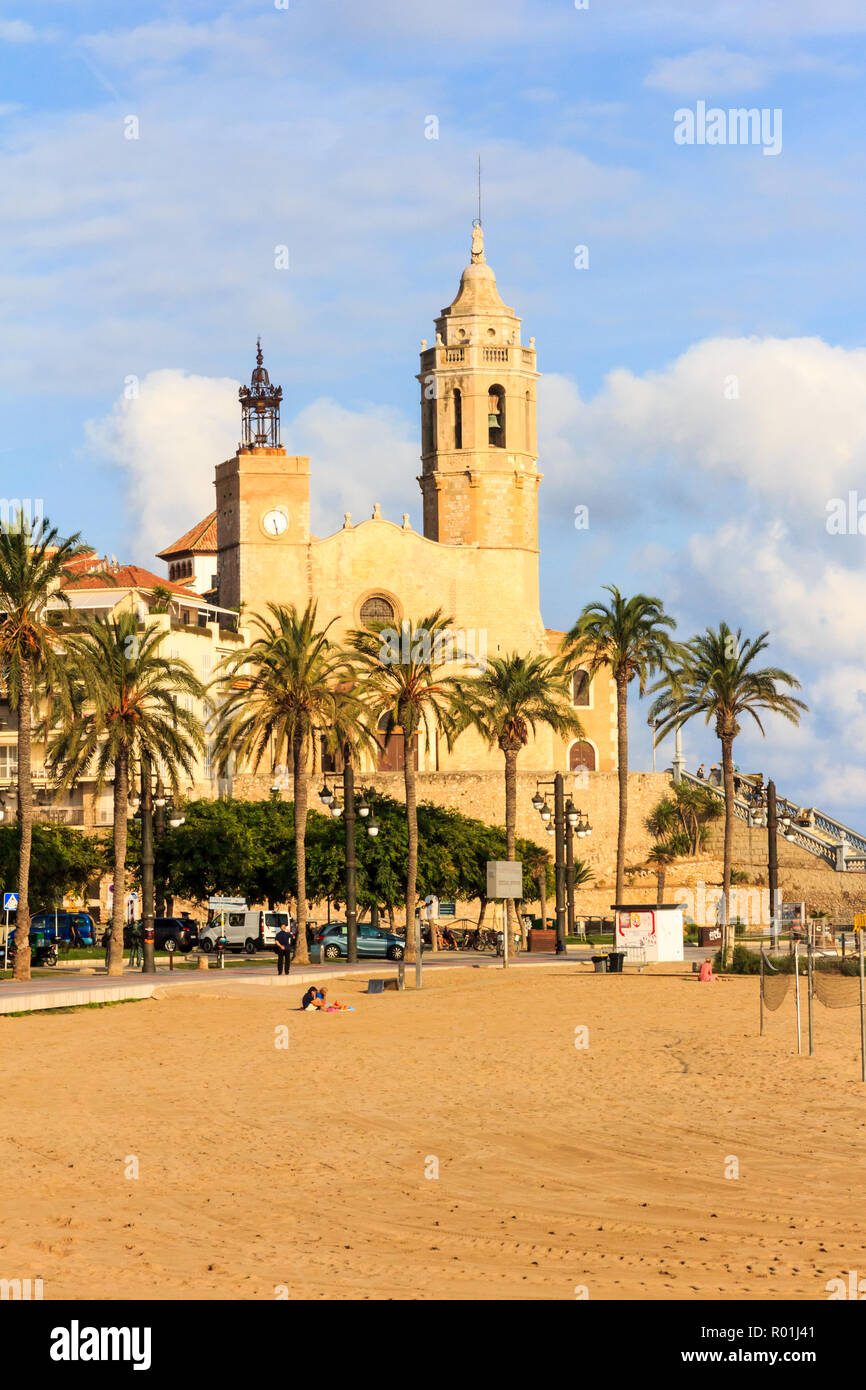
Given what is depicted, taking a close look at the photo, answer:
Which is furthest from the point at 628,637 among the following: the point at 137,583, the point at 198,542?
the point at 198,542

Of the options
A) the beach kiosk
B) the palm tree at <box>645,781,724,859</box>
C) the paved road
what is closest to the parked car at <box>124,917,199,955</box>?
the paved road

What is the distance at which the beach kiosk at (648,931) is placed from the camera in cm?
4528

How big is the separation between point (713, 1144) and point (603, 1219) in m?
3.44

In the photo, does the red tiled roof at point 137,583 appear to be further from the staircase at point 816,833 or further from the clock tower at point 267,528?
the staircase at point 816,833

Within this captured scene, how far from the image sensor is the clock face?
94750mm

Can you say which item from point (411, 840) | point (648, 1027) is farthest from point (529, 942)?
point (648, 1027)

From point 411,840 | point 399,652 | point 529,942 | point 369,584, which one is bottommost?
point 529,942

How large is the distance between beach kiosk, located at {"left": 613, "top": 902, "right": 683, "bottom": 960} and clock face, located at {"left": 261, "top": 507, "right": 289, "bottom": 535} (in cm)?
5263

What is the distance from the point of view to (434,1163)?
571 inches

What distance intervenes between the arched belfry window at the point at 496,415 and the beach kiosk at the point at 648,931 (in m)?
55.9

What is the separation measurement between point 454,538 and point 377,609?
6.68 meters
